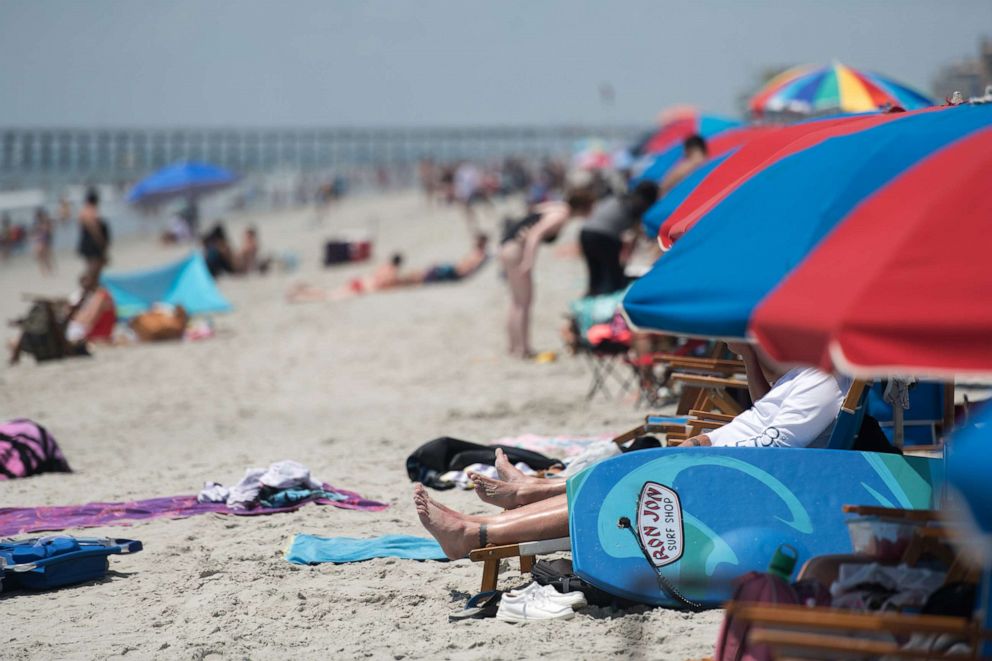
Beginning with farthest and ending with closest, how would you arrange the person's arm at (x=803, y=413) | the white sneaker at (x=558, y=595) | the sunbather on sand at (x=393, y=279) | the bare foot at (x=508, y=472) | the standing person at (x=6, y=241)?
1. the standing person at (x=6, y=241)
2. the sunbather on sand at (x=393, y=279)
3. the bare foot at (x=508, y=472)
4. the person's arm at (x=803, y=413)
5. the white sneaker at (x=558, y=595)

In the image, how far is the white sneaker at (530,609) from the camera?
3.74 m

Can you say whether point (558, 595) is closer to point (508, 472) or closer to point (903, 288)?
point (508, 472)

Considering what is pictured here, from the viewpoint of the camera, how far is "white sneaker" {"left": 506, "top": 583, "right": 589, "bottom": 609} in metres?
3.80

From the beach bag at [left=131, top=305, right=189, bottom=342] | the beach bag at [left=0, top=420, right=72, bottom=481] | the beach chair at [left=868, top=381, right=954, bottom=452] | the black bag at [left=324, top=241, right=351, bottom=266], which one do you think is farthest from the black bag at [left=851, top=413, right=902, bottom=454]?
the black bag at [left=324, top=241, right=351, bottom=266]

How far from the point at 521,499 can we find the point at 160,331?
32.5 feet

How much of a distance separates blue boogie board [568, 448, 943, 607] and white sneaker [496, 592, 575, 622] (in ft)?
0.46

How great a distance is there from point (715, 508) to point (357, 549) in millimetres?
1604

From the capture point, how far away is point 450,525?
4.08 metres

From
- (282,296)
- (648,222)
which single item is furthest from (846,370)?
(282,296)

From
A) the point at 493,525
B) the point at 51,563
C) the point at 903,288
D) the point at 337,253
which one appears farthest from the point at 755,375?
the point at 337,253

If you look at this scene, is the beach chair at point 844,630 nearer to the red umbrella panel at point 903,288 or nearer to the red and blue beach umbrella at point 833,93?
the red umbrella panel at point 903,288

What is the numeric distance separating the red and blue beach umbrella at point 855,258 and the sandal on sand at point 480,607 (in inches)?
52.2

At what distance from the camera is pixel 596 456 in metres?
5.00

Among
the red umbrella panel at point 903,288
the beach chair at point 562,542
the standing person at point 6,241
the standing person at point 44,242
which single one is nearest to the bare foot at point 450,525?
the beach chair at point 562,542
